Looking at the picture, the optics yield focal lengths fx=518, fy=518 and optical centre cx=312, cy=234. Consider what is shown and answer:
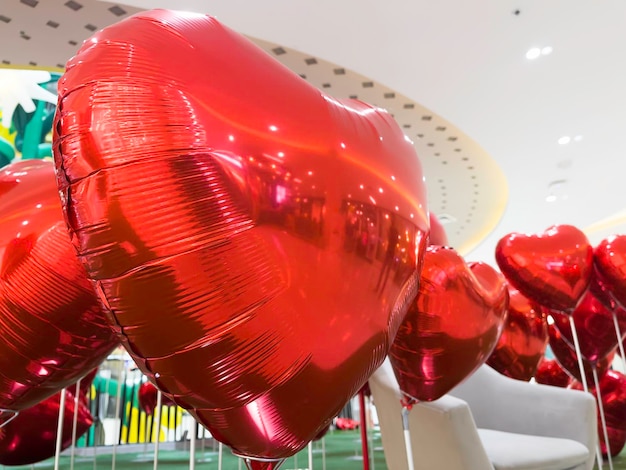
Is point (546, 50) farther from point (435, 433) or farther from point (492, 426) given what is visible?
point (435, 433)

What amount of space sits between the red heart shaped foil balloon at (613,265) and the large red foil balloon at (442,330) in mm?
970

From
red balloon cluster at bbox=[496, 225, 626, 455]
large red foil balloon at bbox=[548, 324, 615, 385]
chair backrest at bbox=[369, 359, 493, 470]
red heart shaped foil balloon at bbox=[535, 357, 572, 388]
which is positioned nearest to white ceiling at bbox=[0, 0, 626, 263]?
red balloon cluster at bbox=[496, 225, 626, 455]

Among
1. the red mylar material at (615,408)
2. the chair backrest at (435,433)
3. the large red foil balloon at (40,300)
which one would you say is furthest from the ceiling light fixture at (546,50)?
the large red foil balloon at (40,300)

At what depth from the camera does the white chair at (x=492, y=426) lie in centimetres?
118

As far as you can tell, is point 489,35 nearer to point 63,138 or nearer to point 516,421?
point 516,421

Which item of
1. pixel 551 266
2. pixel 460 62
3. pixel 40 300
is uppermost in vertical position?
pixel 40 300

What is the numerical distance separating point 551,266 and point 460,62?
7.51ft

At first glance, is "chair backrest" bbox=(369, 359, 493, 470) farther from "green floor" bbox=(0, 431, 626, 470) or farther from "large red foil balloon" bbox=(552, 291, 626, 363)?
"green floor" bbox=(0, 431, 626, 470)

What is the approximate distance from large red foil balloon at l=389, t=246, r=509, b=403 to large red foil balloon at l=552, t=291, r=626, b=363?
134 centimetres

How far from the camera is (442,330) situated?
0.89 m

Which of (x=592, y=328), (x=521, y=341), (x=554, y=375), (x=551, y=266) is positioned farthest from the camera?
(x=554, y=375)

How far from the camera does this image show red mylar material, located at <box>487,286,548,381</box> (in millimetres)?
2018

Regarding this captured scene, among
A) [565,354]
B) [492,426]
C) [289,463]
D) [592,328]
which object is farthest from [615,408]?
[289,463]

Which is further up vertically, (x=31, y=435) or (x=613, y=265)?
(x=613, y=265)
